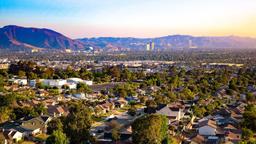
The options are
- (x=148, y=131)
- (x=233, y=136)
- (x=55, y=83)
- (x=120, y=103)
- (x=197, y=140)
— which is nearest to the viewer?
(x=148, y=131)

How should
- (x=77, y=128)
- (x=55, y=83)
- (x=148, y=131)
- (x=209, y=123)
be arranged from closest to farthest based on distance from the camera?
1. (x=148, y=131)
2. (x=77, y=128)
3. (x=209, y=123)
4. (x=55, y=83)

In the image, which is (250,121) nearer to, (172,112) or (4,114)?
(172,112)

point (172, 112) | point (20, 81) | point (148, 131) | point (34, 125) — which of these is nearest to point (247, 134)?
point (148, 131)

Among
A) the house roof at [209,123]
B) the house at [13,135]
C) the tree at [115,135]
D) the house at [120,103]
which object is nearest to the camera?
the tree at [115,135]

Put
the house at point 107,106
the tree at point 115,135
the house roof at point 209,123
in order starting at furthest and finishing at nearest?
the house at point 107,106
the house roof at point 209,123
the tree at point 115,135

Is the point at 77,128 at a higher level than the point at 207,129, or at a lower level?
higher

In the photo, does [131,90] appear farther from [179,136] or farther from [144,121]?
[144,121]

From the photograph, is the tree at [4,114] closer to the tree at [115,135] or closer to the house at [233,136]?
the tree at [115,135]

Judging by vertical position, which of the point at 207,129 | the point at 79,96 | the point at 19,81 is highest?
the point at 207,129

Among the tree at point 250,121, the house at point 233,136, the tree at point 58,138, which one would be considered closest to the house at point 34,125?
the tree at point 58,138
